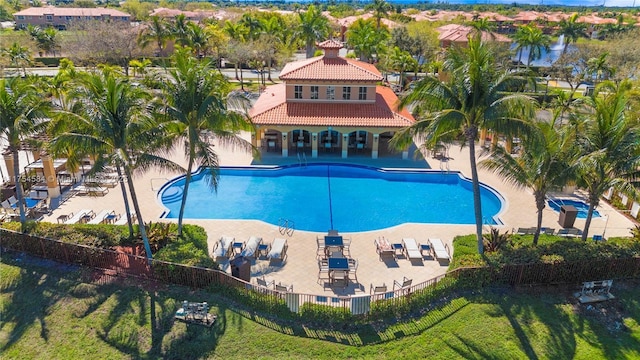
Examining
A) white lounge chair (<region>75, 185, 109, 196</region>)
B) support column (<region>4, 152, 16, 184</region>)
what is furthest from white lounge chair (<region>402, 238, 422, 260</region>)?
support column (<region>4, 152, 16, 184</region>)

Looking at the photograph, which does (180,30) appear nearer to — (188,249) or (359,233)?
(359,233)

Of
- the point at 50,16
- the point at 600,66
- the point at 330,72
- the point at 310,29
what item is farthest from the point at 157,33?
the point at 50,16

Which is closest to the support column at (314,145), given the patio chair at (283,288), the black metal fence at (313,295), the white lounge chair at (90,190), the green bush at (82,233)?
the white lounge chair at (90,190)

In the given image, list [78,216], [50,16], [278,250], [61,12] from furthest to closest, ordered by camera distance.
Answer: [61,12] → [50,16] → [78,216] → [278,250]

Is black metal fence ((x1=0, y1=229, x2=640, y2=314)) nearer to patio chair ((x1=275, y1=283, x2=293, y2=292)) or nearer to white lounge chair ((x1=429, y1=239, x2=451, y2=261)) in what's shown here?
patio chair ((x1=275, y1=283, x2=293, y2=292))

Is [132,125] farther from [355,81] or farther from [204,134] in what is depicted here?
[355,81]

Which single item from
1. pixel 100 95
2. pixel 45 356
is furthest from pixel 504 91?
pixel 45 356
